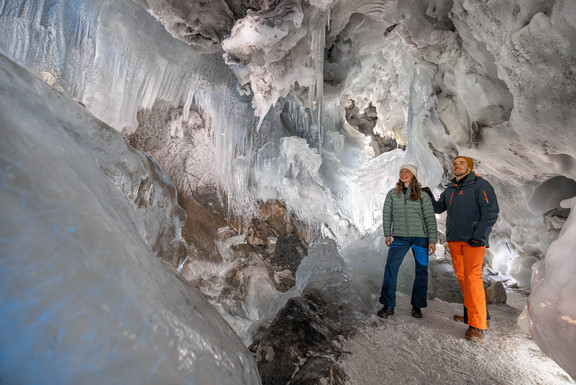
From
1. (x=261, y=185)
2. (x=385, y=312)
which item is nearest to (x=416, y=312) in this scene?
(x=385, y=312)

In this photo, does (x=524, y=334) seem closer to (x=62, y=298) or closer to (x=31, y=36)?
(x=62, y=298)

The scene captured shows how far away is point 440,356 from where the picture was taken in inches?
69.6

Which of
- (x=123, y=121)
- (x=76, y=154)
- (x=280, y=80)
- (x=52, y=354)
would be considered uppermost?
(x=280, y=80)

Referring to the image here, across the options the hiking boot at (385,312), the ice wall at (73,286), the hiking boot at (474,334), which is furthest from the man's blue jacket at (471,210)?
the ice wall at (73,286)

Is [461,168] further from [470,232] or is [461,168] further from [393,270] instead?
[393,270]

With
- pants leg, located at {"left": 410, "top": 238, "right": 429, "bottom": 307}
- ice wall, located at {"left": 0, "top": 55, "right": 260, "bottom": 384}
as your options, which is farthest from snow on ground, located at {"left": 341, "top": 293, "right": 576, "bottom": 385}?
ice wall, located at {"left": 0, "top": 55, "right": 260, "bottom": 384}

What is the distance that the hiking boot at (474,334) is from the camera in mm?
1975

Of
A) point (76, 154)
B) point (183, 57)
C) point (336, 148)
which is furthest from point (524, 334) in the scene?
point (336, 148)

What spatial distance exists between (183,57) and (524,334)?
6.42 metres

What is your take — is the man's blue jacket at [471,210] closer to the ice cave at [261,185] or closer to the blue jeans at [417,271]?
the blue jeans at [417,271]

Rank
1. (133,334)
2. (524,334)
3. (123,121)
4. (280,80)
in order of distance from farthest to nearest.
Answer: (123,121), (280,80), (524,334), (133,334)

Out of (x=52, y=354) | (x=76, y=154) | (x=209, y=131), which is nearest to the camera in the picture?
(x=52, y=354)

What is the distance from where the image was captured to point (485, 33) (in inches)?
109

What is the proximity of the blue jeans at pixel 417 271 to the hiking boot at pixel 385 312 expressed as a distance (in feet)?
0.11
